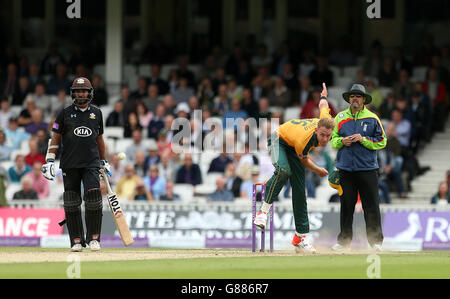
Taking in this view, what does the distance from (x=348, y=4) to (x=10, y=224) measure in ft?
40.4

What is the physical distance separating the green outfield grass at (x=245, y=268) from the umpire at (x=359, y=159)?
1.55 meters

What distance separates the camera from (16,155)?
22.0 m

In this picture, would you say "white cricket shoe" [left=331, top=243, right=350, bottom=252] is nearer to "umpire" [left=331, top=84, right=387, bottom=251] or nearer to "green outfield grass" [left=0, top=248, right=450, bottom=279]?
"umpire" [left=331, top=84, right=387, bottom=251]

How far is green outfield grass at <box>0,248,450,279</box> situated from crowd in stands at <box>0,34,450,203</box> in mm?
7926

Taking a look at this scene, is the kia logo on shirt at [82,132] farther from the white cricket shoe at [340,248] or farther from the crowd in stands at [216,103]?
the crowd in stands at [216,103]

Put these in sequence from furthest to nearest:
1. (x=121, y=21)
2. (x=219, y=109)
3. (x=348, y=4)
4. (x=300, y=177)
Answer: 1. (x=348, y=4)
2. (x=121, y=21)
3. (x=219, y=109)
4. (x=300, y=177)

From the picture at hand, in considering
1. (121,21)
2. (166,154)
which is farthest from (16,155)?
(121,21)

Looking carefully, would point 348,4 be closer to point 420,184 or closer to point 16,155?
point 420,184

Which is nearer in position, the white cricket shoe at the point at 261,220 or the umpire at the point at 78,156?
the white cricket shoe at the point at 261,220

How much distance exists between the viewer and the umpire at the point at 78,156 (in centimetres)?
1276

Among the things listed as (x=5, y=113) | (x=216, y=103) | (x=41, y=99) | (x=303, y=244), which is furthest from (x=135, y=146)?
(x=303, y=244)

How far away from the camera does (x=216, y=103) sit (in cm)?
2322

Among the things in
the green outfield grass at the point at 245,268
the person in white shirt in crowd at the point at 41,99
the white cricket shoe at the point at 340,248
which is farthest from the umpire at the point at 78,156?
the person in white shirt in crowd at the point at 41,99

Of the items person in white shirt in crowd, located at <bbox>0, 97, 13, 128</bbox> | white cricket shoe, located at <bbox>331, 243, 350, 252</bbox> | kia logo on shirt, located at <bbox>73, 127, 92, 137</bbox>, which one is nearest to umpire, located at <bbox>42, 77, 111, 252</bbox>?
kia logo on shirt, located at <bbox>73, 127, 92, 137</bbox>
